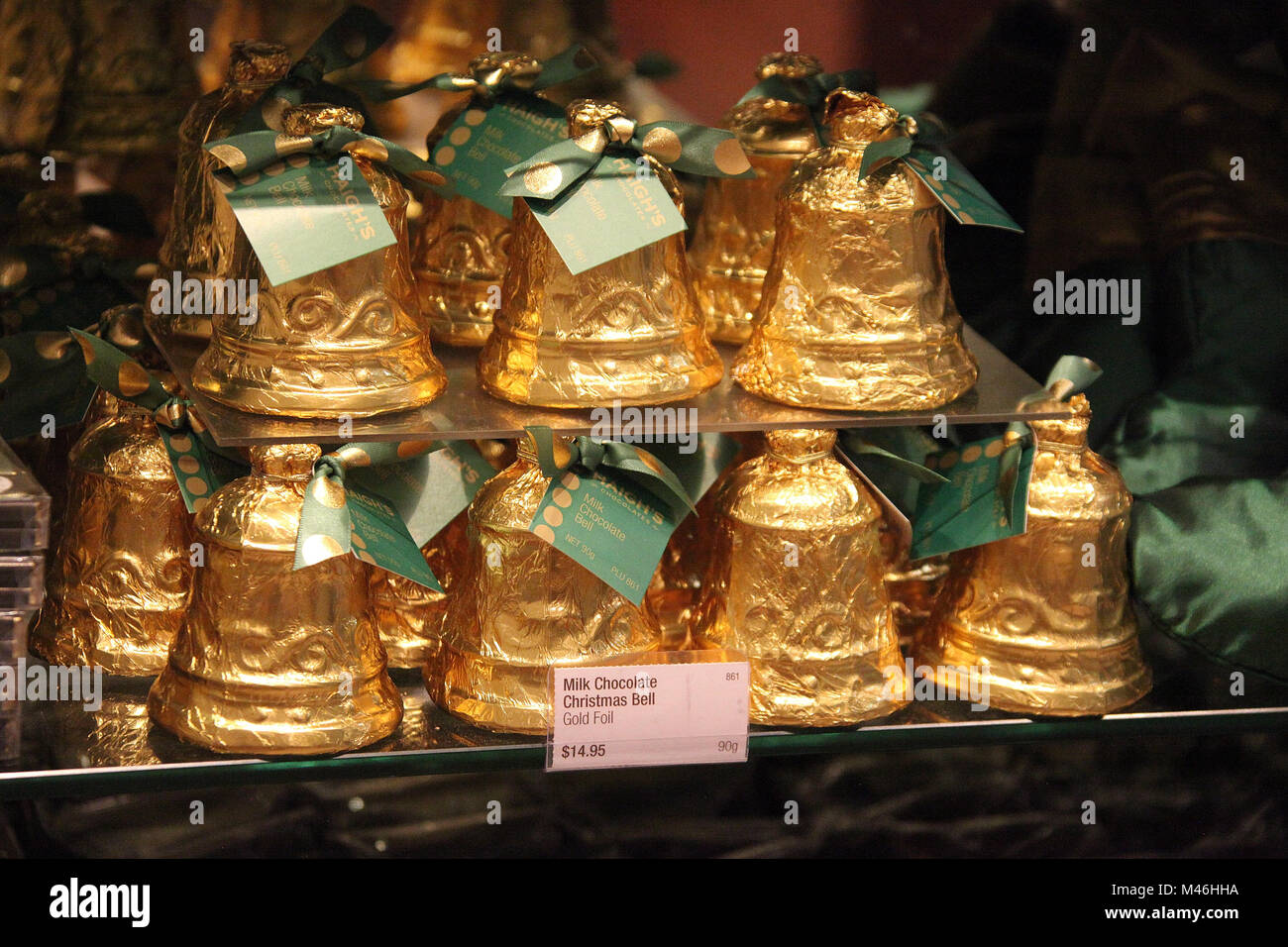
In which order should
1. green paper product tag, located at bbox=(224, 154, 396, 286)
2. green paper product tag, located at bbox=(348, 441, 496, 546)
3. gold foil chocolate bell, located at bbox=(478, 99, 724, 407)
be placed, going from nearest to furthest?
green paper product tag, located at bbox=(224, 154, 396, 286) < gold foil chocolate bell, located at bbox=(478, 99, 724, 407) < green paper product tag, located at bbox=(348, 441, 496, 546)

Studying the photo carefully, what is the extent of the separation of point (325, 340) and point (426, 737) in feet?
1.12

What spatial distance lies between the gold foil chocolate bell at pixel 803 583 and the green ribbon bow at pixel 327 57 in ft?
1.66

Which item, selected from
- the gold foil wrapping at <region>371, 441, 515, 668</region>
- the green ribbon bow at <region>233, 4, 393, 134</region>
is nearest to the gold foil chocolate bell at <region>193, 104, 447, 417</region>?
the green ribbon bow at <region>233, 4, 393, 134</region>

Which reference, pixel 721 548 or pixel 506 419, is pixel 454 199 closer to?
pixel 506 419

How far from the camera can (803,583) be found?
1.33m

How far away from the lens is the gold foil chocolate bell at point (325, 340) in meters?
1.23

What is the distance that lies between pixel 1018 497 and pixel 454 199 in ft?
1.93

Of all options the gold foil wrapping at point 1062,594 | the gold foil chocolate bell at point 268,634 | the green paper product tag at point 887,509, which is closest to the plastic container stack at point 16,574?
the gold foil chocolate bell at point 268,634

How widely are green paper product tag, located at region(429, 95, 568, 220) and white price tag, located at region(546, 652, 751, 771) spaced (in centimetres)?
43

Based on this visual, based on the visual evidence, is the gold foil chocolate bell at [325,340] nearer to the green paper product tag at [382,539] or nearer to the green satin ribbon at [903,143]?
the green paper product tag at [382,539]

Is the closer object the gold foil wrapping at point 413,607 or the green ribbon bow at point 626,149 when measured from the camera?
the green ribbon bow at point 626,149

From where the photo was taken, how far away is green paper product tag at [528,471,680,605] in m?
1.25

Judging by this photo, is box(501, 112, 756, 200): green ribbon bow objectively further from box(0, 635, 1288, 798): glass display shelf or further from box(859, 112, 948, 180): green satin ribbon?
box(0, 635, 1288, 798): glass display shelf
